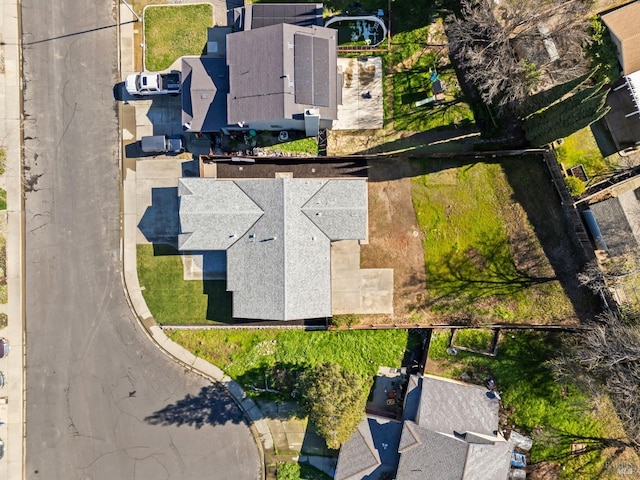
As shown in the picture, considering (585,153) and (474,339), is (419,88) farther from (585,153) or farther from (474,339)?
(474,339)

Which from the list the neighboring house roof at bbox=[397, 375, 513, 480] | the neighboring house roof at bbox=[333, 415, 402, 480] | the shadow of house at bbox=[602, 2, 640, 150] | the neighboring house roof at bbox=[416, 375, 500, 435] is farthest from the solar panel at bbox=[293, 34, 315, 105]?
the neighboring house roof at bbox=[333, 415, 402, 480]

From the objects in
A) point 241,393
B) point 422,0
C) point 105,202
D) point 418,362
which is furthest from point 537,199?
point 105,202

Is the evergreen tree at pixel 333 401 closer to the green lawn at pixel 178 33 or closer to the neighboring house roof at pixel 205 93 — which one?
the neighboring house roof at pixel 205 93

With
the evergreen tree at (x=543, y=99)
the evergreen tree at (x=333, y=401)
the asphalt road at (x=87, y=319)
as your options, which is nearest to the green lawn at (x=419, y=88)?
the evergreen tree at (x=543, y=99)

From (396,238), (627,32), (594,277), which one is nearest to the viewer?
(627,32)

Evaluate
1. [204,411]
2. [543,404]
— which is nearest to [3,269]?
[204,411]

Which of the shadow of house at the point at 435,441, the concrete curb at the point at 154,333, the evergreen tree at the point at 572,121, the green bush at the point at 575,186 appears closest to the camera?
the evergreen tree at the point at 572,121

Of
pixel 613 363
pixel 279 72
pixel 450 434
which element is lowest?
pixel 450 434
